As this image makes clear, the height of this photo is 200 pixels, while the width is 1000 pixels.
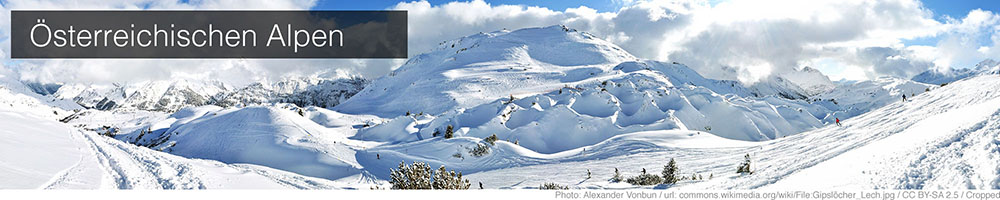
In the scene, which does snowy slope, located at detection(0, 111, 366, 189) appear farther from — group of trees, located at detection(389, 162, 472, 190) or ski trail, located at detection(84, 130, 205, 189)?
group of trees, located at detection(389, 162, 472, 190)

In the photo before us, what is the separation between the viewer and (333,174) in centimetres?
2195

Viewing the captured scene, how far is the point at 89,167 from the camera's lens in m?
11.8

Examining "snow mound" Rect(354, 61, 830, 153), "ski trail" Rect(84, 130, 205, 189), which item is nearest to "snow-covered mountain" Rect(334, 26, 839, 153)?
"snow mound" Rect(354, 61, 830, 153)

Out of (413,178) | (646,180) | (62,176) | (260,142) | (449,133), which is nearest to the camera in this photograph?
(62,176)

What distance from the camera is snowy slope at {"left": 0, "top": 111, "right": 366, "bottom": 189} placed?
33.9 ft

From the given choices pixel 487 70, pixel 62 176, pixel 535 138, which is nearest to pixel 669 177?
pixel 62 176

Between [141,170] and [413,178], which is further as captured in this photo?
[141,170]

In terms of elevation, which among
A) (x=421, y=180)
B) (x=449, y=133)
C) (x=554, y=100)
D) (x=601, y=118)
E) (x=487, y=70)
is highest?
(x=487, y=70)

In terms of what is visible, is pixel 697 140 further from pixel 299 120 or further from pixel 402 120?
pixel 299 120

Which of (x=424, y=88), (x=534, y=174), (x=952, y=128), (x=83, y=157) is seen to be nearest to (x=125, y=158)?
(x=83, y=157)

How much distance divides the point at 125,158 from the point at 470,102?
2958 centimetres

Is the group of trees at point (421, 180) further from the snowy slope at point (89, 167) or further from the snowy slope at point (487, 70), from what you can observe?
the snowy slope at point (487, 70)

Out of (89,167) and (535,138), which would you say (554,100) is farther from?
(89,167)

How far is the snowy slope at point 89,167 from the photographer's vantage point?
1033cm
